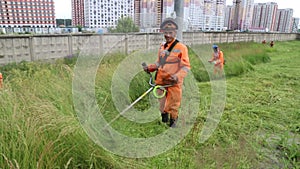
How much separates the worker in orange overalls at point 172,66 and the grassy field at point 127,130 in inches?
17.8

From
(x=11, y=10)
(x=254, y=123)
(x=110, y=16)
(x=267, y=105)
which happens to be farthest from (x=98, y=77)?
(x=11, y=10)

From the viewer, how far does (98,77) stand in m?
3.69

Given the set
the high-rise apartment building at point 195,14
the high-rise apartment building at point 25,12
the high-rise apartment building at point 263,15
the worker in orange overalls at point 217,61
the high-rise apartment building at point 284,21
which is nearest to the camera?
the high-rise apartment building at point 195,14

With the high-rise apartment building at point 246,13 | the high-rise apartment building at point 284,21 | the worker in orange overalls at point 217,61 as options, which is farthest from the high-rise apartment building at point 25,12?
the worker in orange overalls at point 217,61

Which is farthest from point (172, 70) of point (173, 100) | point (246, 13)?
point (246, 13)

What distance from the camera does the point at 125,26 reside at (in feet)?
11.3

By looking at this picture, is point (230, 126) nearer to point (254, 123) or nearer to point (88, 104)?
point (254, 123)

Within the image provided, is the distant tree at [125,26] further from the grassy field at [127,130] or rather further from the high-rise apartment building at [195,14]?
the high-rise apartment building at [195,14]

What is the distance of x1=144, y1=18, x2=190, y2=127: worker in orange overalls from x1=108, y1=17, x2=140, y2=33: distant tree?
685mm

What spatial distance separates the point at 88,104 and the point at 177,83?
1.28m

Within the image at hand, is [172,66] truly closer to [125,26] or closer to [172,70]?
[172,70]

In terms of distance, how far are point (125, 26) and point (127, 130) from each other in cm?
166

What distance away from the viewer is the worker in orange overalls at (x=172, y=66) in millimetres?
2867

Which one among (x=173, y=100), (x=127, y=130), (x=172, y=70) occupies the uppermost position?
(x=172, y=70)
